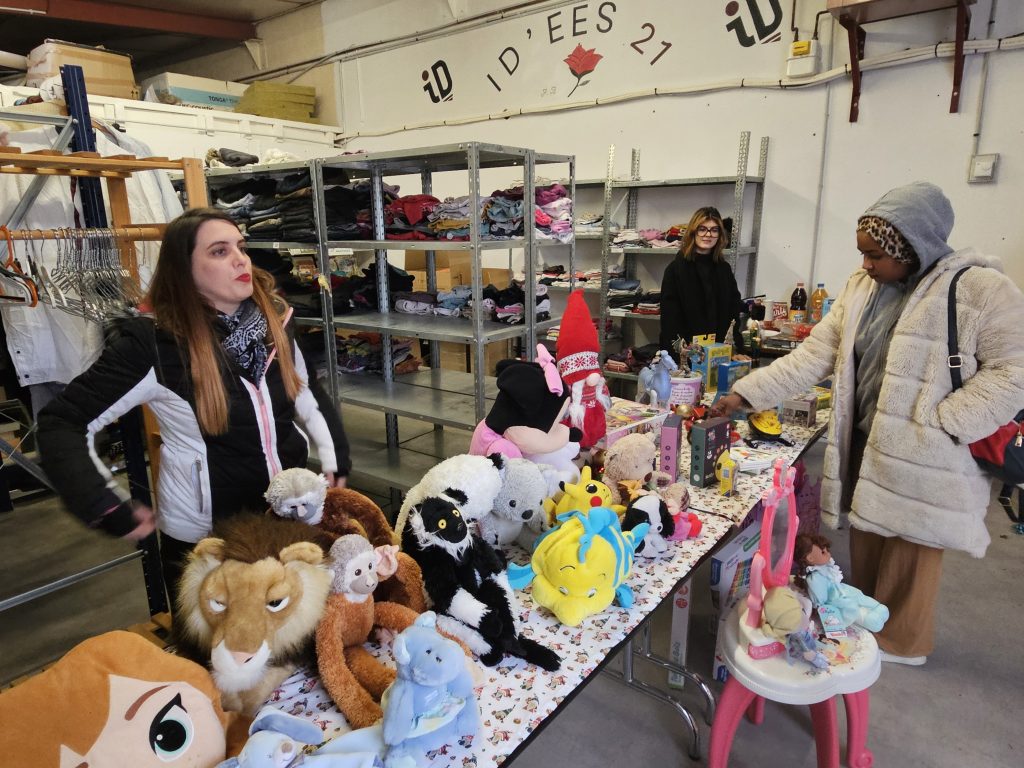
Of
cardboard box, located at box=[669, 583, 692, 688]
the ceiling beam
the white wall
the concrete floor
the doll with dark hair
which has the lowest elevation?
the concrete floor

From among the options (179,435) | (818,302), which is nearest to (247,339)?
(179,435)

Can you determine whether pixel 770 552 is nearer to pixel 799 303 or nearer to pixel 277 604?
pixel 277 604

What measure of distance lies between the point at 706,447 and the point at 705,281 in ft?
7.76

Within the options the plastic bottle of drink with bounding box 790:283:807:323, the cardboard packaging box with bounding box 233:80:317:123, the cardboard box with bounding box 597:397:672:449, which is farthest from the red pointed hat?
the cardboard packaging box with bounding box 233:80:317:123

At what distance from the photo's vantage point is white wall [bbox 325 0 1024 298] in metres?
3.62

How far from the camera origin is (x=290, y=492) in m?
1.26

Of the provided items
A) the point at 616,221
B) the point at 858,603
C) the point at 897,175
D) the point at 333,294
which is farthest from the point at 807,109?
the point at 858,603

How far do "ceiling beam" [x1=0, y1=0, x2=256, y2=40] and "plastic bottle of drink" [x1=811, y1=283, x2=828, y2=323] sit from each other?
6213mm

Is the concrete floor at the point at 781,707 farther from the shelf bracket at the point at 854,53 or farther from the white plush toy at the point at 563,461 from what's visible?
the shelf bracket at the point at 854,53

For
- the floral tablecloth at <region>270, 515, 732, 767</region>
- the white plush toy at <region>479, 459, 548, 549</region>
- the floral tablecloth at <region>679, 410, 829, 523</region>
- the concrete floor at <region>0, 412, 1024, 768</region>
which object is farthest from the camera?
the concrete floor at <region>0, 412, 1024, 768</region>

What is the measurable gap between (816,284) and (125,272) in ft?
13.4

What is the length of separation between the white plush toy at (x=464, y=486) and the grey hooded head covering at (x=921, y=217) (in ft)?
4.56

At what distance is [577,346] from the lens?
78.2 inches

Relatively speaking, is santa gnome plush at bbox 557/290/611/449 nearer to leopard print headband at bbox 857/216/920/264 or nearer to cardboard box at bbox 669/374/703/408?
cardboard box at bbox 669/374/703/408
